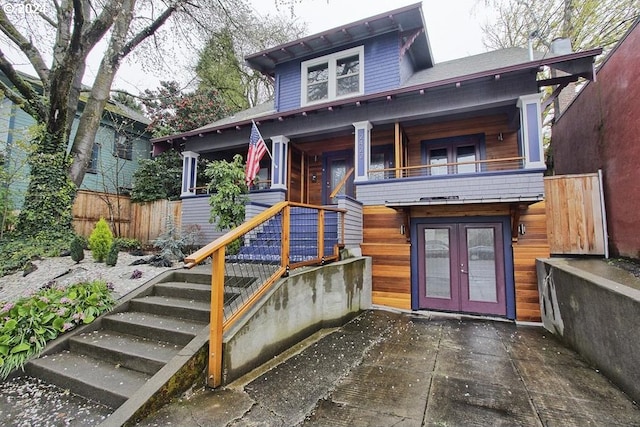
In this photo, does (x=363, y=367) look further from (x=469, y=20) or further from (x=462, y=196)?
(x=469, y=20)

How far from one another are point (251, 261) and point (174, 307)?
1182mm

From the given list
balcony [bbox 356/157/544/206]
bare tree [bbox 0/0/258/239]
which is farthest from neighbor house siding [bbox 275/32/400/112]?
bare tree [bbox 0/0/258/239]

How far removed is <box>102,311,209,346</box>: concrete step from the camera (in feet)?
9.95

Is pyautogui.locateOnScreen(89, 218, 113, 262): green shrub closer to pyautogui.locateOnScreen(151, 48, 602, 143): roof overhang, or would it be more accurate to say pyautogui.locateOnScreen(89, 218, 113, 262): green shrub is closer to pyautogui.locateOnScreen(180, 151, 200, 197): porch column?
pyautogui.locateOnScreen(180, 151, 200, 197): porch column

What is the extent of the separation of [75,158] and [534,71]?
432 inches

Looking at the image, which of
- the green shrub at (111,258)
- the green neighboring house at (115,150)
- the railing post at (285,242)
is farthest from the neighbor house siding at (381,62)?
the green neighboring house at (115,150)

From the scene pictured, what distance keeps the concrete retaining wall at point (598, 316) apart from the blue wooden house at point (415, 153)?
77 centimetres

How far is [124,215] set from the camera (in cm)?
1012

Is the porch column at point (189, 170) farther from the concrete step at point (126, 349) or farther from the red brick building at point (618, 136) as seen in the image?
the red brick building at point (618, 136)

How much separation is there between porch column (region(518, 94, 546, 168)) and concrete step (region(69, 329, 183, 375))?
20.8 ft

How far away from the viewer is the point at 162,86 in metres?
13.2

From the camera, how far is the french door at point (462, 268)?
5145 millimetres

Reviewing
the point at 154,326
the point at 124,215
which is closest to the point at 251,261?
the point at 154,326

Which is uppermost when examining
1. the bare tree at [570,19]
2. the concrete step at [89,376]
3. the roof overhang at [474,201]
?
the bare tree at [570,19]
